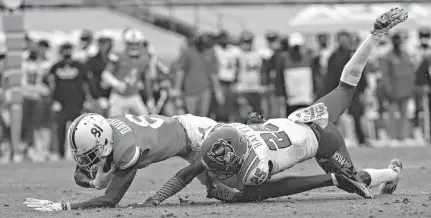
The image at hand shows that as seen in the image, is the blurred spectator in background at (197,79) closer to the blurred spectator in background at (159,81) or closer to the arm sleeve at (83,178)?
the blurred spectator in background at (159,81)

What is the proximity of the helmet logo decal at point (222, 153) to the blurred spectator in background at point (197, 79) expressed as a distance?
955cm

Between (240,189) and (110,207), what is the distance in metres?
1.12

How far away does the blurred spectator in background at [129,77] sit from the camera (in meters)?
16.2

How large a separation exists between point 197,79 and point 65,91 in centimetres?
227

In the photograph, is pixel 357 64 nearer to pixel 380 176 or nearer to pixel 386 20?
pixel 386 20

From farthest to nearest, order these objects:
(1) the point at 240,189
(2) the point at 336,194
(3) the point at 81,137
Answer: (2) the point at 336,194 → (1) the point at 240,189 → (3) the point at 81,137

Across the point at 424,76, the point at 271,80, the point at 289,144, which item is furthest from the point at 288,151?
the point at 424,76

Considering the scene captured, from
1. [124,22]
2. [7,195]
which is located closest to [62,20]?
[124,22]

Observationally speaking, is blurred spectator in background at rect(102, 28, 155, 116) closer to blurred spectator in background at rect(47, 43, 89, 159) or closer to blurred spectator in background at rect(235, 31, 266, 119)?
blurred spectator in background at rect(47, 43, 89, 159)

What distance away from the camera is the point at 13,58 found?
57.8 ft

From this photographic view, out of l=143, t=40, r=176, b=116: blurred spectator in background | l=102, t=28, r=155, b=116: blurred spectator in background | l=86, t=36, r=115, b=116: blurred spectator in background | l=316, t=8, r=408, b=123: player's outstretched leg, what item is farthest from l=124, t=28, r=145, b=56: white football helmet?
l=316, t=8, r=408, b=123: player's outstretched leg

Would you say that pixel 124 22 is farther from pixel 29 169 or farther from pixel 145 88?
A: pixel 29 169

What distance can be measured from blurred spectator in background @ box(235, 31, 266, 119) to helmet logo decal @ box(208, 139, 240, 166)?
10.3 meters

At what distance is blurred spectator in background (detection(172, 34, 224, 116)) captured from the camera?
17.6 m
